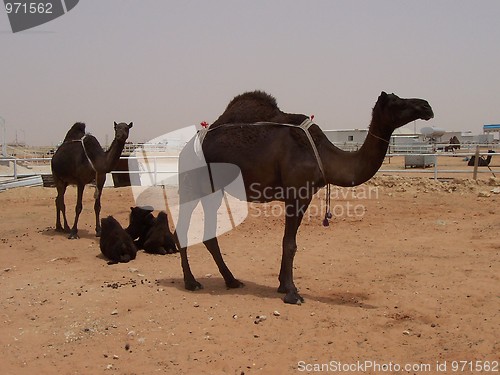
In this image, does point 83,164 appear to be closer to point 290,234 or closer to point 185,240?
point 185,240

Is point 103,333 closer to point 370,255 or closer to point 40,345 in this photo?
point 40,345

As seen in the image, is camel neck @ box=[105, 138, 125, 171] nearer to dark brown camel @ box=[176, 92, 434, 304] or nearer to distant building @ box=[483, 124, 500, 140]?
dark brown camel @ box=[176, 92, 434, 304]

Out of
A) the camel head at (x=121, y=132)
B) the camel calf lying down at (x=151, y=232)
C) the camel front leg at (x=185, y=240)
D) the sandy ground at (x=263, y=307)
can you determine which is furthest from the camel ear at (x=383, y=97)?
the camel head at (x=121, y=132)

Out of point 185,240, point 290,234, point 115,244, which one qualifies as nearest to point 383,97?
point 290,234

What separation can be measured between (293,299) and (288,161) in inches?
68.3

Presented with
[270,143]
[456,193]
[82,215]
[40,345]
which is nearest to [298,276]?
[270,143]

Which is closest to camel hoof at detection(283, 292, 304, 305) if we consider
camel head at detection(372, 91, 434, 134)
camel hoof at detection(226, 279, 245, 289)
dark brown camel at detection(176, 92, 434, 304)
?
dark brown camel at detection(176, 92, 434, 304)

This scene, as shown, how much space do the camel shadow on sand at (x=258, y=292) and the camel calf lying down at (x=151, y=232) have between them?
1883 mm

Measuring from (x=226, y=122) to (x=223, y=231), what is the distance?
4762mm

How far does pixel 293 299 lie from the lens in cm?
609

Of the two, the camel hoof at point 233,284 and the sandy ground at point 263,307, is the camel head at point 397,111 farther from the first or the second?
the camel hoof at point 233,284

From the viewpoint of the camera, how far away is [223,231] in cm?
A: 1130

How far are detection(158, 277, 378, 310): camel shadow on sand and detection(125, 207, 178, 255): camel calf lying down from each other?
1.88 meters

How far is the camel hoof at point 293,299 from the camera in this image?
608cm
